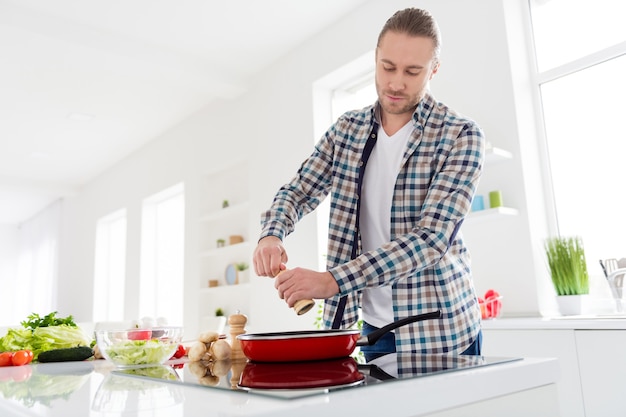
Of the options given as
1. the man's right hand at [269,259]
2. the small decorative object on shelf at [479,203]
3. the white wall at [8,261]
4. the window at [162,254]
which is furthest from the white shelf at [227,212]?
the white wall at [8,261]

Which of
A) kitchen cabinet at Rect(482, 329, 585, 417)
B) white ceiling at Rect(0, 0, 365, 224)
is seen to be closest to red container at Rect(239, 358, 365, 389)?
kitchen cabinet at Rect(482, 329, 585, 417)

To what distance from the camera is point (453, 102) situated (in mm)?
3254

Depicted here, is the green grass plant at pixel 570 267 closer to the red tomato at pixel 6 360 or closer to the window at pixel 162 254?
the red tomato at pixel 6 360

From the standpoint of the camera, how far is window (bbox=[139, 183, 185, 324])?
6.39 metres

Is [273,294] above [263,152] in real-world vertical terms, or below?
below

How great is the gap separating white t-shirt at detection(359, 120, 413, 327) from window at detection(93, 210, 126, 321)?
6750 millimetres

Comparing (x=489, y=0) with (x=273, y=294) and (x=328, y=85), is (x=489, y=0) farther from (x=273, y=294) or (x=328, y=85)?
(x=273, y=294)

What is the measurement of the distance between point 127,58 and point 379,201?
11.9 feet

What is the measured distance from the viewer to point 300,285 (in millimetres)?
986

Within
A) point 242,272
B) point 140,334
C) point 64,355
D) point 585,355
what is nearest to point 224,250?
point 242,272

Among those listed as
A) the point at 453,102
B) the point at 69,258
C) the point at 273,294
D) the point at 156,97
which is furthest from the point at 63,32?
the point at 69,258

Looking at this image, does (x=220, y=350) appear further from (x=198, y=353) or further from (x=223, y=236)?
(x=223, y=236)

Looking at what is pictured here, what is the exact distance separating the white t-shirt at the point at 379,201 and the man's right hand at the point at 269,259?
0.31 m

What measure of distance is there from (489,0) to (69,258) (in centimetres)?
776
